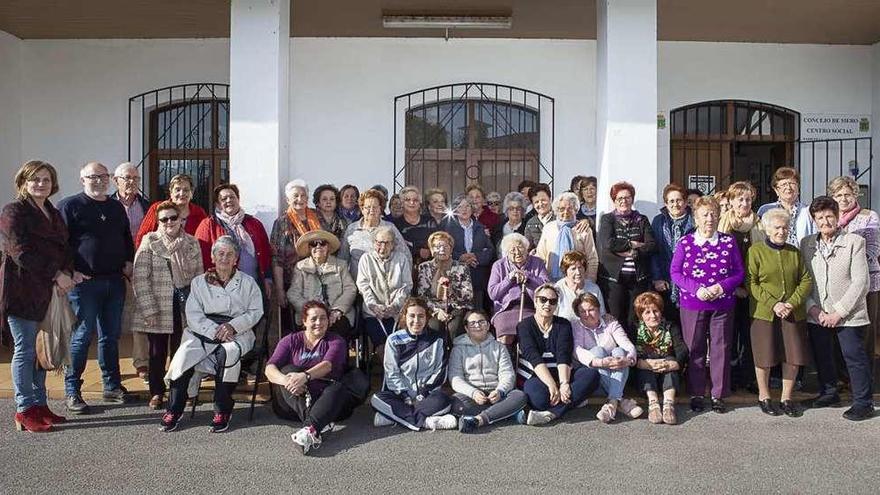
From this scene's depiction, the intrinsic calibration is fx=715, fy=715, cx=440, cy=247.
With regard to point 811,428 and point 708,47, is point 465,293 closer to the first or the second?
point 811,428

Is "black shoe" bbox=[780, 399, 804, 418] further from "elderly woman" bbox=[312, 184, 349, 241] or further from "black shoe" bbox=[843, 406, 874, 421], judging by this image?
"elderly woman" bbox=[312, 184, 349, 241]

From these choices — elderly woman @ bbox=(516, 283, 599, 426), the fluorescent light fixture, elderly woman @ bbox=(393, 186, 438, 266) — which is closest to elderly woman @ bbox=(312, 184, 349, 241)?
elderly woman @ bbox=(393, 186, 438, 266)

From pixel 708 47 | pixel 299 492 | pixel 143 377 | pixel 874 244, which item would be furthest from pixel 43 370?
pixel 708 47

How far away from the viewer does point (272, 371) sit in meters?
4.63

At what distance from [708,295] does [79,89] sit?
7.50 m

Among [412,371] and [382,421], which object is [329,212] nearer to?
[412,371]

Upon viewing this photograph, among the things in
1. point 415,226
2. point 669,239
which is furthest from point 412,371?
point 669,239

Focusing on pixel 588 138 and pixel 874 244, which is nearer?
pixel 874 244

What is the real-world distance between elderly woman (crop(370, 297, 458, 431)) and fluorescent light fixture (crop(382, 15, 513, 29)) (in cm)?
350

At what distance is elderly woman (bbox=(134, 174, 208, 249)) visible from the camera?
5.18 m

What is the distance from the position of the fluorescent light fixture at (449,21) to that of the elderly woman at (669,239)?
8.97 feet

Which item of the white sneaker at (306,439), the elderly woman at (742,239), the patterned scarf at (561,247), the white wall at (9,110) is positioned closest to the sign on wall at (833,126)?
the elderly woman at (742,239)

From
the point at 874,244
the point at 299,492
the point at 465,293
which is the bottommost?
the point at 299,492

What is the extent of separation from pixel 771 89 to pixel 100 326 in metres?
7.65
